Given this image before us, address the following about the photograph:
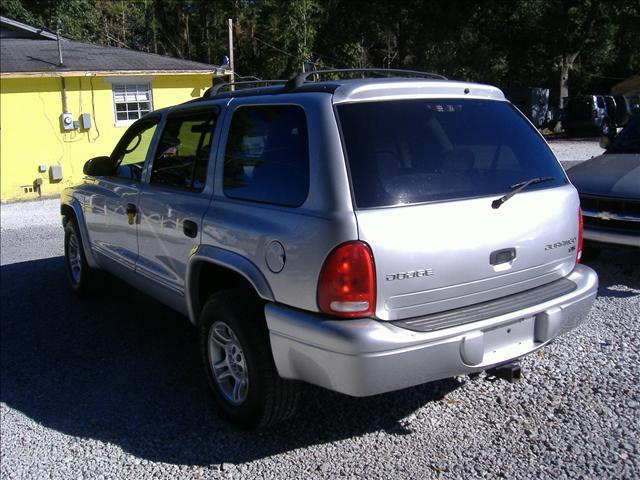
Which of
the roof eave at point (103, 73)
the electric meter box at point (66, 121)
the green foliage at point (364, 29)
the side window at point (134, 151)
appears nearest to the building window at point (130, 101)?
the roof eave at point (103, 73)

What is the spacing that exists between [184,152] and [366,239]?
6.16 ft

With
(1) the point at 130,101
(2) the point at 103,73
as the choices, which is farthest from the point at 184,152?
(1) the point at 130,101

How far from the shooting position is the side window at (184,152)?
12.9 ft

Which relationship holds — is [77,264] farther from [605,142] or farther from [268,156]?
[605,142]

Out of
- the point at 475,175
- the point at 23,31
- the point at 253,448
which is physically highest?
the point at 23,31

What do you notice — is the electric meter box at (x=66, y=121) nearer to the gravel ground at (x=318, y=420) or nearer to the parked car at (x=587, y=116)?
→ the gravel ground at (x=318, y=420)

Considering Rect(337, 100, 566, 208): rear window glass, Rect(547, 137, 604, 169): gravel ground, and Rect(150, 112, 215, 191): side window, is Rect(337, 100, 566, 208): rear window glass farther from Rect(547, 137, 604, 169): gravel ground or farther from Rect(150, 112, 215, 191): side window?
Rect(547, 137, 604, 169): gravel ground

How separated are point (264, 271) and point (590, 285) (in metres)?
1.89

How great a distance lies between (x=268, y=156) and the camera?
3395 mm

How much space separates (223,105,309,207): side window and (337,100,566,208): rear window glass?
0.28m

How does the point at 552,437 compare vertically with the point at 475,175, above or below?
below

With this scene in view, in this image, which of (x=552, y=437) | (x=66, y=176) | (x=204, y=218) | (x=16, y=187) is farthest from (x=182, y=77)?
(x=552, y=437)

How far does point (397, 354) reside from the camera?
9.27ft

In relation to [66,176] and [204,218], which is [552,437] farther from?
[66,176]
